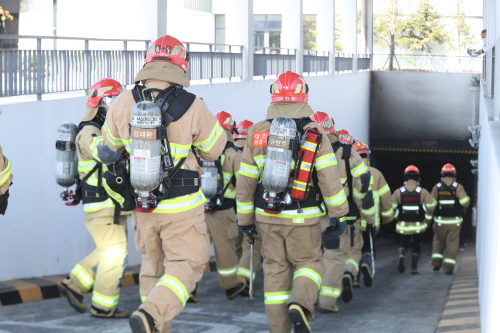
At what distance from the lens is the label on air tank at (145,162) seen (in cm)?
419

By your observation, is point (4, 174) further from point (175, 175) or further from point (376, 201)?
point (376, 201)

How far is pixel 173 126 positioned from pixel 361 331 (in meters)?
2.83

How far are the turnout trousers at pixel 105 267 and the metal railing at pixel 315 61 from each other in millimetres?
11385

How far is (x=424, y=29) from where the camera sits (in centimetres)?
2769

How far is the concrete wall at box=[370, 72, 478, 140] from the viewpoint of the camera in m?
23.0

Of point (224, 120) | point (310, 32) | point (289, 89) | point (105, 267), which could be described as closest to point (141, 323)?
point (105, 267)

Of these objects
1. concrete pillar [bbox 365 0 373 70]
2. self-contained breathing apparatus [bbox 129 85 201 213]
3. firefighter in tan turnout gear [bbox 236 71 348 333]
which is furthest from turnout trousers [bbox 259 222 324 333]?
concrete pillar [bbox 365 0 373 70]

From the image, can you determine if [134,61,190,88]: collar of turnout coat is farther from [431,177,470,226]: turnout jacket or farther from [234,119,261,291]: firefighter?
[431,177,470,226]: turnout jacket

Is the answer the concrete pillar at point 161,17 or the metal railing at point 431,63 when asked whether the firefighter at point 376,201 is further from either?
the metal railing at point 431,63

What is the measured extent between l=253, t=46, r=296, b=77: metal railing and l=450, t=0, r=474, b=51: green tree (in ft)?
44.2

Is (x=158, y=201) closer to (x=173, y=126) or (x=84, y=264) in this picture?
(x=173, y=126)

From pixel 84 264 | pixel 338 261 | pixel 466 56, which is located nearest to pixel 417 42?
pixel 466 56

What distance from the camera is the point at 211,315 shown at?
251 inches

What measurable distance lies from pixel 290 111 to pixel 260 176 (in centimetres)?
57
